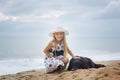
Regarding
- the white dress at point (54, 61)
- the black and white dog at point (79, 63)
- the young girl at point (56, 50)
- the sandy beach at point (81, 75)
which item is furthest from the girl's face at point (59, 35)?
the sandy beach at point (81, 75)

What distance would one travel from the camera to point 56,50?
8633 millimetres

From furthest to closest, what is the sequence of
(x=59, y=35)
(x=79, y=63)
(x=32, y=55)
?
(x=32, y=55)
(x=59, y=35)
(x=79, y=63)

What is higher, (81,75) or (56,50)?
(56,50)

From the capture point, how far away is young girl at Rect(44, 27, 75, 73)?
8.50m

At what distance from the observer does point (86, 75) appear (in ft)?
24.1

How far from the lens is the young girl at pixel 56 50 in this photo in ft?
27.9

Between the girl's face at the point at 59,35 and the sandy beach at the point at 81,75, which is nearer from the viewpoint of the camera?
the sandy beach at the point at 81,75

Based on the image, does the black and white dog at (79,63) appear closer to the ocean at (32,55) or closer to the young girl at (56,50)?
the young girl at (56,50)

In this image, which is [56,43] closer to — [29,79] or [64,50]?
[64,50]

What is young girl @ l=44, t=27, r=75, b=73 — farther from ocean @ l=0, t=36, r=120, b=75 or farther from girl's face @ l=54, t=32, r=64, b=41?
ocean @ l=0, t=36, r=120, b=75

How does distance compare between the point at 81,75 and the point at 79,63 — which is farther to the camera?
the point at 79,63

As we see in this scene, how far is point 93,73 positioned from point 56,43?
1.69 meters

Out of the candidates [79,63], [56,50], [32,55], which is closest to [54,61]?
[56,50]

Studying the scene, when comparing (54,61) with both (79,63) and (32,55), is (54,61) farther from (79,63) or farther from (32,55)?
(32,55)
